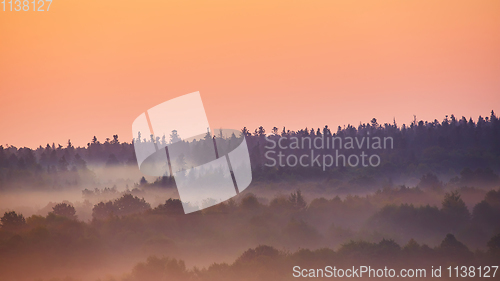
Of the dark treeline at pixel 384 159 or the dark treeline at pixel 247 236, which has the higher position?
the dark treeline at pixel 384 159

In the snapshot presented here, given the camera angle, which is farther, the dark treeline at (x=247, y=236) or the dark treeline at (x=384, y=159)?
the dark treeline at (x=384, y=159)

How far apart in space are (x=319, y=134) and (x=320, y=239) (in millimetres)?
29249

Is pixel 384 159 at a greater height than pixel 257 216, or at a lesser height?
greater

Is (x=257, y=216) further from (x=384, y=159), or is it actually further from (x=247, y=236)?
(x=384, y=159)

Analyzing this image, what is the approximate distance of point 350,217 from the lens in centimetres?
9438

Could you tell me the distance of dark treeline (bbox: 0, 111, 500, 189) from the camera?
101m

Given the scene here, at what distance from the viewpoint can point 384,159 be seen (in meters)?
111

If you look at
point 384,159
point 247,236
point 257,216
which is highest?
point 384,159

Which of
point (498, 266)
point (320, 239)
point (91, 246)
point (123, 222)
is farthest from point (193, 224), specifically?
point (498, 266)

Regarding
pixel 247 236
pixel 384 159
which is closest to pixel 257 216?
pixel 247 236

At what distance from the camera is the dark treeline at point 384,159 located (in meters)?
101

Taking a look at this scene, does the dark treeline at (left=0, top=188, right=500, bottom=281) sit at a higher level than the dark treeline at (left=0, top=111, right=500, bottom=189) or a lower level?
lower

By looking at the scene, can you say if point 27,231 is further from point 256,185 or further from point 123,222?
point 256,185

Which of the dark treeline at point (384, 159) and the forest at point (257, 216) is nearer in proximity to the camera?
the forest at point (257, 216)
